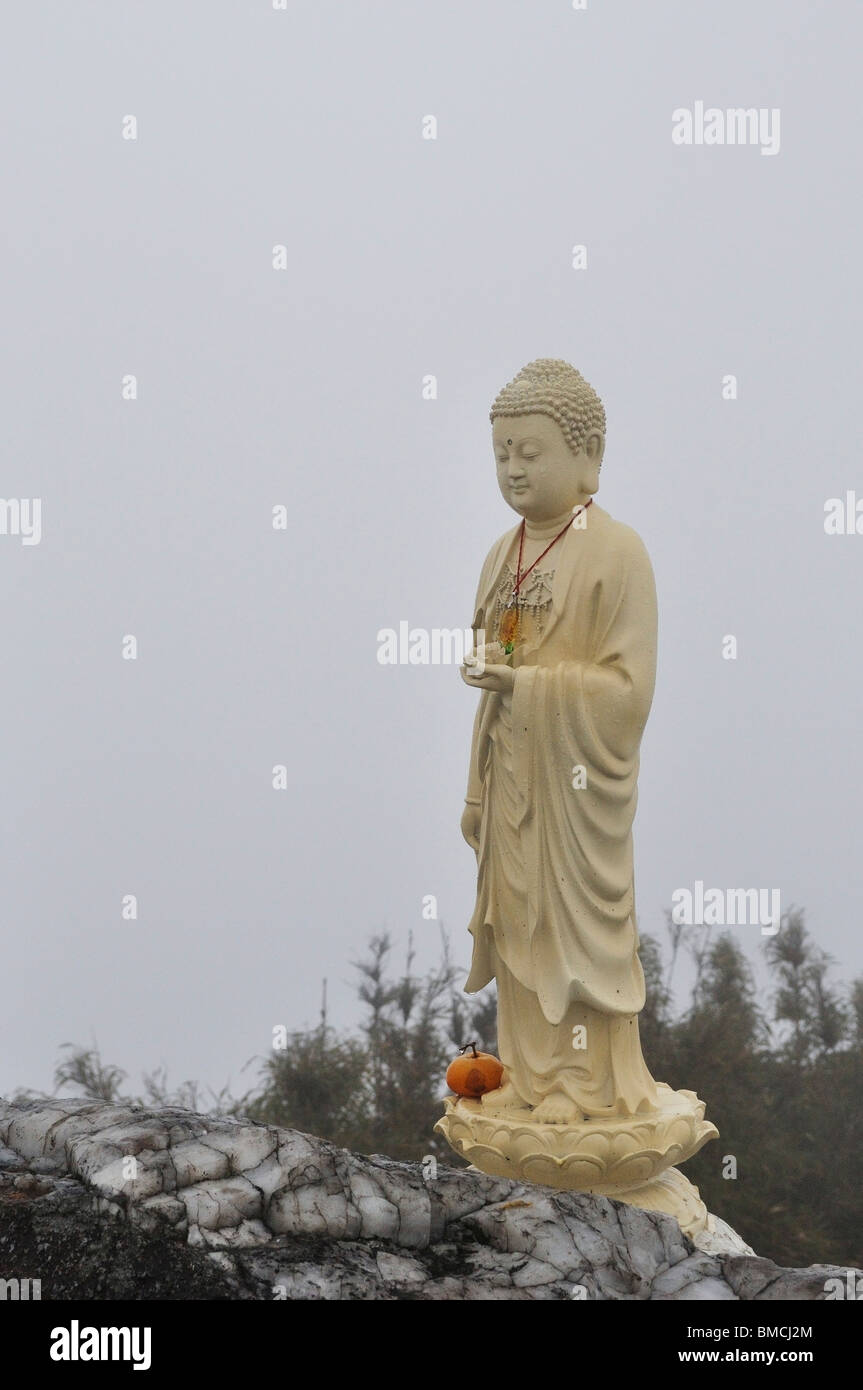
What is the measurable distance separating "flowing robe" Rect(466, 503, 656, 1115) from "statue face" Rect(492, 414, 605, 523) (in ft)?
0.36

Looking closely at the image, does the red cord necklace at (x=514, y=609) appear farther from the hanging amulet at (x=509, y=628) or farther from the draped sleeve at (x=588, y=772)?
the draped sleeve at (x=588, y=772)

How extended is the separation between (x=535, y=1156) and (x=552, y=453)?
6.49ft

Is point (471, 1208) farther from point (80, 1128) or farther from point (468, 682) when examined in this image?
point (468, 682)

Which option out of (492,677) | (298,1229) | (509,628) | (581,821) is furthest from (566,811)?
(298,1229)

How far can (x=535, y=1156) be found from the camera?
4.48 m

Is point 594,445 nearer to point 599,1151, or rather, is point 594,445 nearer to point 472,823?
point 472,823

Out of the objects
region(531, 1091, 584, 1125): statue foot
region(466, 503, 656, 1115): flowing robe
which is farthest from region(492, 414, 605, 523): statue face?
region(531, 1091, 584, 1125): statue foot

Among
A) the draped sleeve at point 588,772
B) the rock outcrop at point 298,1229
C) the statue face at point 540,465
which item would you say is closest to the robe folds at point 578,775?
the draped sleeve at point 588,772

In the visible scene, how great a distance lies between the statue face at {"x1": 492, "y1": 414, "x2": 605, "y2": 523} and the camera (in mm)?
4719

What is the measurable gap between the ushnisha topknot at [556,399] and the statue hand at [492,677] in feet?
2.26

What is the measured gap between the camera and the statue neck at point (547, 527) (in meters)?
4.82

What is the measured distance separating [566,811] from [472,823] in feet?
1.54

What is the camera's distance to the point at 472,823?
504 centimetres
